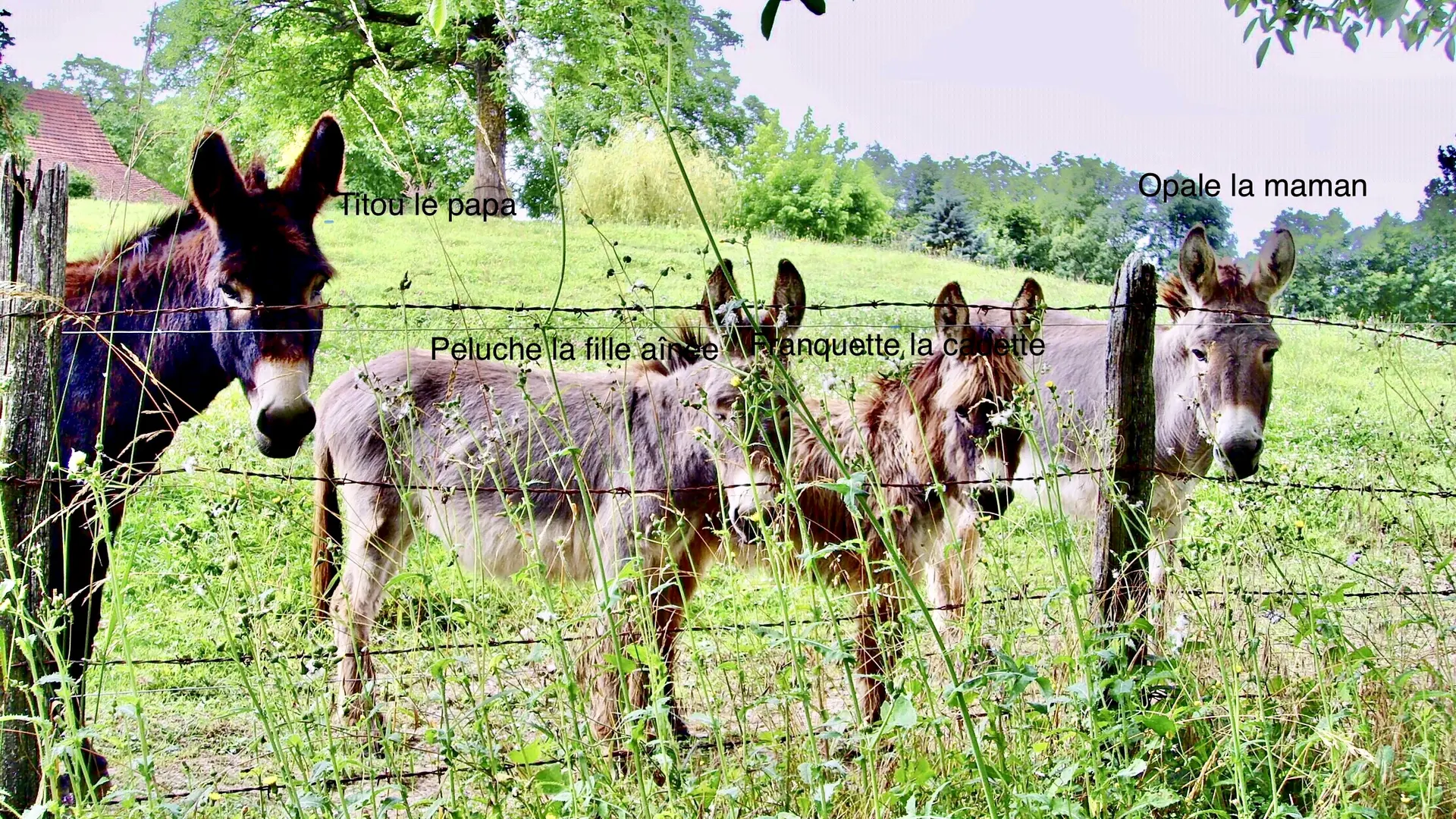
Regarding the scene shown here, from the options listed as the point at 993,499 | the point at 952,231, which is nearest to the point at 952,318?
the point at 993,499

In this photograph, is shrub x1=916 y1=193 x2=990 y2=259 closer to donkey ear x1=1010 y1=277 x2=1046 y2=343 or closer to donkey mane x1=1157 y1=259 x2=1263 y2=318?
donkey mane x1=1157 y1=259 x2=1263 y2=318

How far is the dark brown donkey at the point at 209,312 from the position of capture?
312 centimetres

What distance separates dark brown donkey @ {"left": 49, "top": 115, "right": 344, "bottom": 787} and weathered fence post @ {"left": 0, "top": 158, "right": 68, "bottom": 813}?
389 millimetres

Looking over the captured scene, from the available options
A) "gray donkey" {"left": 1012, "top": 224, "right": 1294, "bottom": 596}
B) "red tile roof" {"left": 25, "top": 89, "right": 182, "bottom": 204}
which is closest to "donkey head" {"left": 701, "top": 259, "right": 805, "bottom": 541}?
"gray donkey" {"left": 1012, "top": 224, "right": 1294, "bottom": 596}

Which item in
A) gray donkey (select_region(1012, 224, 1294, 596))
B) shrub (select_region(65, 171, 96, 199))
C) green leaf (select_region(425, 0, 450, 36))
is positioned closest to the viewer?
green leaf (select_region(425, 0, 450, 36))

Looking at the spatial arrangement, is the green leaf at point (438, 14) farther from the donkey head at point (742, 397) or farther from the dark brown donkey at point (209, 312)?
the dark brown donkey at point (209, 312)

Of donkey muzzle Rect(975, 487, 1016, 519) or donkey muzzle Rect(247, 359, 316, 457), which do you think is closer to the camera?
donkey muzzle Rect(247, 359, 316, 457)

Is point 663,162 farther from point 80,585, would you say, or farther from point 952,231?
point 80,585

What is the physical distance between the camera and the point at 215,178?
316cm

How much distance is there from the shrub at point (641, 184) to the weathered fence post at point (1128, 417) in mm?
12532

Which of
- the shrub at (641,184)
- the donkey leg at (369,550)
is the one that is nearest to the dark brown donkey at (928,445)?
the donkey leg at (369,550)

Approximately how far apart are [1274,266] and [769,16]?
117 inches

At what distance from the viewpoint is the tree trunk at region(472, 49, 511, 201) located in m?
16.3

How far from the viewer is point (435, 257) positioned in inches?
A: 408
